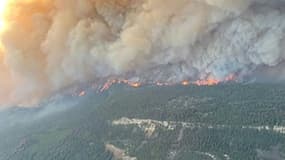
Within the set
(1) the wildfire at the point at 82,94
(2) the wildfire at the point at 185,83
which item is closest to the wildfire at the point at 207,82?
(2) the wildfire at the point at 185,83

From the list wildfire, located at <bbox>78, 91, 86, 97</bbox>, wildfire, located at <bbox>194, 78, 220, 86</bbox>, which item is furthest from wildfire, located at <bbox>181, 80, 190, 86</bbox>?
wildfire, located at <bbox>78, 91, 86, 97</bbox>

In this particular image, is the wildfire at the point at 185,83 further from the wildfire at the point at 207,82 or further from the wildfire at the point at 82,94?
the wildfire at the point at 82,94

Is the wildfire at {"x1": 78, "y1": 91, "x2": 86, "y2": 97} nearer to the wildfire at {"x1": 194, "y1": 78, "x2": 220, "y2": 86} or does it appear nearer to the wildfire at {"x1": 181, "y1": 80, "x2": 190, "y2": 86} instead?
the wildfire at {"x1": 181, "y1": 80, "x2": 190, "y2": 86}

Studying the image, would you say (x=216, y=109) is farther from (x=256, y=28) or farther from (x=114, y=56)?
(x=114, y=56)

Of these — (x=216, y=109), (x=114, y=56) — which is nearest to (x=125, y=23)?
(x=114, y=56)

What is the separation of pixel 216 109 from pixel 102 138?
31.2ft

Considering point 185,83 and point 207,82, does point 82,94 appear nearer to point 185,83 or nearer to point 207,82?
→ point 185,83

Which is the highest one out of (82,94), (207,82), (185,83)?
(82,94)

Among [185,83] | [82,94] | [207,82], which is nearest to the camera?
[207,82]

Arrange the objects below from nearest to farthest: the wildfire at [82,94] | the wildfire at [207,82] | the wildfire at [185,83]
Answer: the wildfire at [207,82] → the wildfire at [185,83] → the wildfire at [82,94]

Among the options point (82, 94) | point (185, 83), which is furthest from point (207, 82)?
point (82, 94)

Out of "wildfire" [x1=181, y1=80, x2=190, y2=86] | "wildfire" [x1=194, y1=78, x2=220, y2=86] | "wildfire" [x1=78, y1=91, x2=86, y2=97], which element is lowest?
"wildfire" [x1=194, y1=78, x2=220, y2=86]

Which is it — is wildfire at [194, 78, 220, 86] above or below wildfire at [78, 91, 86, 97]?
below

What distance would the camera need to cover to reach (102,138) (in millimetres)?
57219
